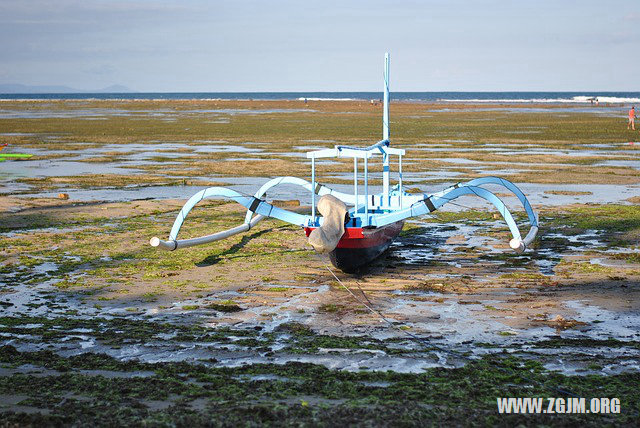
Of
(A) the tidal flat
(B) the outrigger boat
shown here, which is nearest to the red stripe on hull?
(B) the outrigger boat

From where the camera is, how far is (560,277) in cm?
1307

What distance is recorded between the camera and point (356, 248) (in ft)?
43.1

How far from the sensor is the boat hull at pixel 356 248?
42.8ft

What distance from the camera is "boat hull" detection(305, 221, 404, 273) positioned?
42.8ft

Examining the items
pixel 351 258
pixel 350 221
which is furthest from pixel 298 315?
pixel 350 221

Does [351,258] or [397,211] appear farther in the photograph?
[397,211]

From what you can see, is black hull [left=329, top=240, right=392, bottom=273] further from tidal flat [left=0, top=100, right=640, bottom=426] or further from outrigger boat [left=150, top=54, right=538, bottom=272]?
tidal flat [left=0, top=100, right=640, bottom=426]

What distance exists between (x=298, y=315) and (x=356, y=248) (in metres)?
2.43

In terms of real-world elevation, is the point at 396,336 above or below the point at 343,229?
below

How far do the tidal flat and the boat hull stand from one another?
27cm

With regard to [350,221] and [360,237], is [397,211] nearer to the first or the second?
[350,221]

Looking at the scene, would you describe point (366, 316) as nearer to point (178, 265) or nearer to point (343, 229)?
point (343, 229)

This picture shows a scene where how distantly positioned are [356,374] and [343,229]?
466cm

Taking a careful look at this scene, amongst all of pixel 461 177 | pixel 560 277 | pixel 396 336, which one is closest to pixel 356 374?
pixel 396 336
